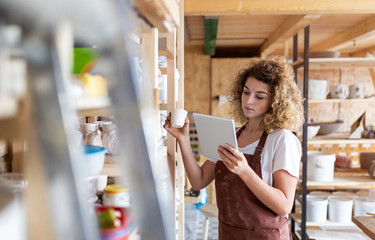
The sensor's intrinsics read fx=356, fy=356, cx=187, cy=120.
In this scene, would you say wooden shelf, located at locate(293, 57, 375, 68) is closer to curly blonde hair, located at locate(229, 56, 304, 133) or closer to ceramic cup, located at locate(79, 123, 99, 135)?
curly blonde hair, located at locate(229, 56, 304, 133)

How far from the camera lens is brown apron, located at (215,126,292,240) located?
5.52 feet

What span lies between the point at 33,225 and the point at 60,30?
0.76ft

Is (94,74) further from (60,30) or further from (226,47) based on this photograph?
(226,47)

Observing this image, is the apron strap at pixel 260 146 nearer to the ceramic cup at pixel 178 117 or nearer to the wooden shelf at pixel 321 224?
the ceramic cup at pixel 178 117

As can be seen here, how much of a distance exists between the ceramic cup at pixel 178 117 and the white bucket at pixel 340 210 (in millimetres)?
2200

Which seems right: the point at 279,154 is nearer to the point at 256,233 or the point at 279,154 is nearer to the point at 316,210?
the point at 256,233

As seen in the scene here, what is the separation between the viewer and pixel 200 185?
198 centimetres

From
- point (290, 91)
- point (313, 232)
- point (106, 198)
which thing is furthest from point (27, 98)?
point (313, 232)

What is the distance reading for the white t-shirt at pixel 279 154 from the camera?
163 cm

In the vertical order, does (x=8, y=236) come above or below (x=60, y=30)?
below

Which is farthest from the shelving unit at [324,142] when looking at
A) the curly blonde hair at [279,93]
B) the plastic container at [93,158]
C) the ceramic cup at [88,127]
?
the plastic container at [93,158]

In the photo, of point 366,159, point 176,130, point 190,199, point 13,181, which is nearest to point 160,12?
point 13,181

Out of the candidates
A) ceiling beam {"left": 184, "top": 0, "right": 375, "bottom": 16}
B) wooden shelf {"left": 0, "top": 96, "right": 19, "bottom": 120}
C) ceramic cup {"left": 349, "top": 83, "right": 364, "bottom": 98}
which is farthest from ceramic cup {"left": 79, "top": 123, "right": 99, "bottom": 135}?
ceramic cup {"left": 349, "top": 83, "right": 364, "bottom": 98}

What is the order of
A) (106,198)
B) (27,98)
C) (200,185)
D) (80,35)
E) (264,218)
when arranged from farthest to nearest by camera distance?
(200,185)
(264,218)
(106,198)
(80,35)
(27,98)
